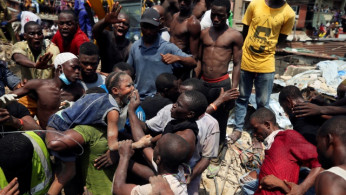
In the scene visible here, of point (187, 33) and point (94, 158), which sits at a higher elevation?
point (187, 33)

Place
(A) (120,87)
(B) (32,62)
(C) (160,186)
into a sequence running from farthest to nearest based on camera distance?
(B) (32,62) < (A) (120,87) < (C) (160,186)

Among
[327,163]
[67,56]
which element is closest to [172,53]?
[67,56]

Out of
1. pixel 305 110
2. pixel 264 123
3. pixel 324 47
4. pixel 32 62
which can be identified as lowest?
pixel 324 47

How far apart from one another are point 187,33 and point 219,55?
63 centimetres

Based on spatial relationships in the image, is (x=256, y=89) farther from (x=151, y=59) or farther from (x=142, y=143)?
(x=142, y=143)

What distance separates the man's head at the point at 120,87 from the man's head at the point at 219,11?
1.95m

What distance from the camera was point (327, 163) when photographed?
2100 millimetres

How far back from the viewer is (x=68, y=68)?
3.12 metres

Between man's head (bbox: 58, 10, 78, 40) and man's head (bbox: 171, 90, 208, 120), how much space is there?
2570 millimetres

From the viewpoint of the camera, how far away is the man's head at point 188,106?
259 cm

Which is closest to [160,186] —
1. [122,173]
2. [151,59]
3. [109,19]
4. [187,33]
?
[122,173]

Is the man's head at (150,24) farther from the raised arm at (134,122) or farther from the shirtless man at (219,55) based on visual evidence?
the raised arm at (134,122)

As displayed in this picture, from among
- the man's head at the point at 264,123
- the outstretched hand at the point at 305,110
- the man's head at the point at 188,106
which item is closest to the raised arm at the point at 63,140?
the man's head at the point at 188,106

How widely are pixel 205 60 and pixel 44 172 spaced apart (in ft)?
9.47
